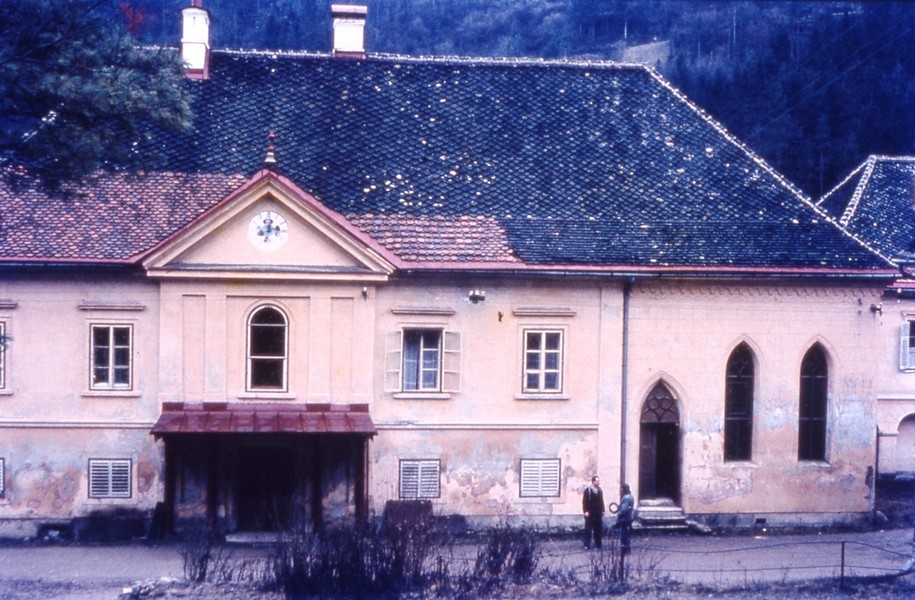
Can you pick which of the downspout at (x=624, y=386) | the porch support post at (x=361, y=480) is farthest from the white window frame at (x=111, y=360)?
the downspout at (x=624, y=386)

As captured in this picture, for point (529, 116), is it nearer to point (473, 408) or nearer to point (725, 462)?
point (473, 408)

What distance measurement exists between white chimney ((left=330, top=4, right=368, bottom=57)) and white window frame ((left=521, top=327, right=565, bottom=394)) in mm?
10162

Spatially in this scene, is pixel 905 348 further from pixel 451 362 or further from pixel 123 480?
pixel 123 480

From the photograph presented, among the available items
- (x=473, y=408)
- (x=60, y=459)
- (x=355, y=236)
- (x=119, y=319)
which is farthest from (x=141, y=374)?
(x=473, y=408)

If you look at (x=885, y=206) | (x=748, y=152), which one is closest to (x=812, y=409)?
(x=748, y=152)

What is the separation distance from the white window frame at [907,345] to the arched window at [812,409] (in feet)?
26.3

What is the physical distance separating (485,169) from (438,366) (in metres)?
5.26

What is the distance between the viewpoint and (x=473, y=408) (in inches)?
789

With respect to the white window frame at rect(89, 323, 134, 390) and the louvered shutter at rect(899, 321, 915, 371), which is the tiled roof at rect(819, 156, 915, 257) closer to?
the louvered shutter at rect(899, 321, 915, 371)

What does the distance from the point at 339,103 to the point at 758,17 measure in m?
46.0

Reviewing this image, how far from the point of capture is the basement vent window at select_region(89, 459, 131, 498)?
1945 cm

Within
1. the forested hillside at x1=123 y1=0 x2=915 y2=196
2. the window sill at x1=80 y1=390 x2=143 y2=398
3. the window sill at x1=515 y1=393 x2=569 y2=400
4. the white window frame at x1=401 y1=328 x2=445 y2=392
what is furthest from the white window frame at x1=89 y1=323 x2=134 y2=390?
the forested hillside at x1=123 y1=0 x2=915 y2=196

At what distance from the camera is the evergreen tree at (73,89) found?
41.3ft

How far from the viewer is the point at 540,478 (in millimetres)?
20234
